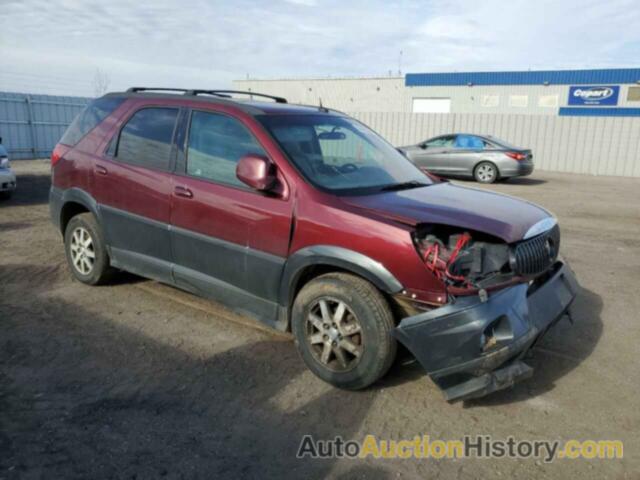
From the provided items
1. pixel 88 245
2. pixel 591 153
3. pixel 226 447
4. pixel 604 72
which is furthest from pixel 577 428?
pixel 604 72

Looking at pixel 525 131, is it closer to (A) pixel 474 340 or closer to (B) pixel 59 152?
(B) pixel 59 152

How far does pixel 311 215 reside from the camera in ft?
12.0

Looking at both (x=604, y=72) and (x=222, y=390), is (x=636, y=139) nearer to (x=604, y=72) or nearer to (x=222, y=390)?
(x=604, y=72)

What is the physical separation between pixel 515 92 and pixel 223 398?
3277 centimetres

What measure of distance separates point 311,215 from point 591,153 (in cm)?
2011

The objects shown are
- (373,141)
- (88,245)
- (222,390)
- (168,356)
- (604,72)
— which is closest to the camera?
(222,390)

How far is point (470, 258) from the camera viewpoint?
3.30 metres

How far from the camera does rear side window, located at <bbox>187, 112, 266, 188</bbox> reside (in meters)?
4.11

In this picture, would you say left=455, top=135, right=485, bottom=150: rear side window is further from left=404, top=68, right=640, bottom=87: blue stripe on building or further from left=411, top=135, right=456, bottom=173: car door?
left=404, top=68, right=640, bottom=87: blue stripe on building

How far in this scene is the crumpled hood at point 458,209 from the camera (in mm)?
3350

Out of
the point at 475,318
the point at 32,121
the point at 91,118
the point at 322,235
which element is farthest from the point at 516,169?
the point at 32,121

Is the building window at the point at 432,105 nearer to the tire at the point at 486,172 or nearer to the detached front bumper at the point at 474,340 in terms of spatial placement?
the tire at the point at 486,172

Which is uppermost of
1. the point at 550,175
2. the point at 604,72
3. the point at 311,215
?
the point at 604,72

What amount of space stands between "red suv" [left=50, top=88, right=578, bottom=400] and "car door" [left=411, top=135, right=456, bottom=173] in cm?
1243
